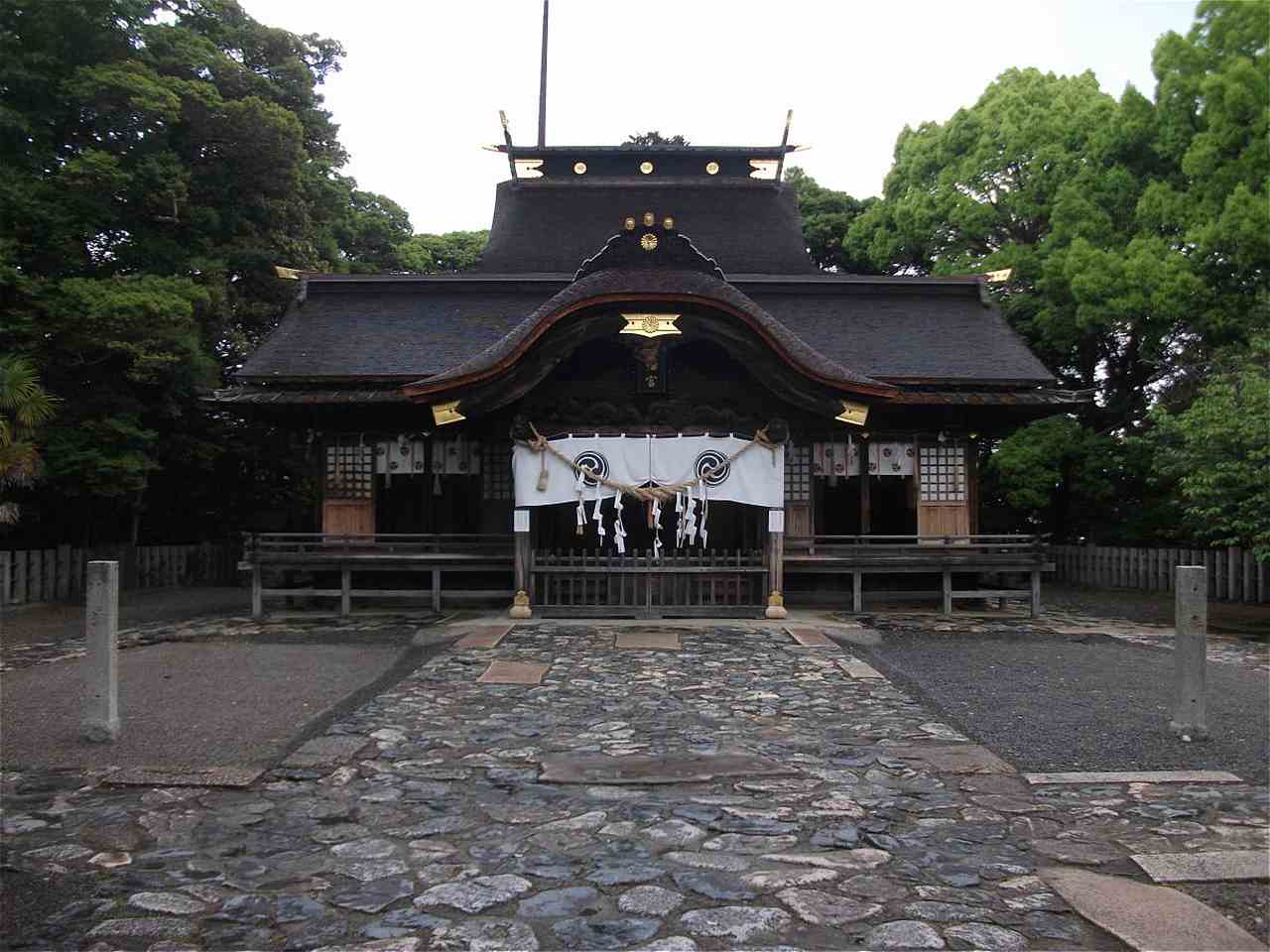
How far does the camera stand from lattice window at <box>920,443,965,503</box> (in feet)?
49.9

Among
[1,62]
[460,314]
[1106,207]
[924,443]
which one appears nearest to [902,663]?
[924,443]

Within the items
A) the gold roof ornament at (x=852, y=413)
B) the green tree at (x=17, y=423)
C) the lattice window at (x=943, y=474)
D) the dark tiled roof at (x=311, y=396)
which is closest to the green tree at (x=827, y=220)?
the lattice window at (x=943, y=474)

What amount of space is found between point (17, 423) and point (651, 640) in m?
10.7

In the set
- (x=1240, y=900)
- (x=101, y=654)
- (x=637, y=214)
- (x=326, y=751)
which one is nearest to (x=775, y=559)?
(x=326, y=751)

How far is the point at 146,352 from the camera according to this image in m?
17.2

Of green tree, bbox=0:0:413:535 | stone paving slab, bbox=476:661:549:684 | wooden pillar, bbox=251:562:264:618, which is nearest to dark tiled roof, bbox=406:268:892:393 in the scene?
wooden pillar, bbox=251:562:264:618

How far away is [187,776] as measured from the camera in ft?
18.6

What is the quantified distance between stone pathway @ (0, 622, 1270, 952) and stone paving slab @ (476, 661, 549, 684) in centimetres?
155

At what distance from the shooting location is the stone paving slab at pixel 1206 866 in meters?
4.22

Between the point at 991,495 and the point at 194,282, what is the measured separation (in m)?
21.3

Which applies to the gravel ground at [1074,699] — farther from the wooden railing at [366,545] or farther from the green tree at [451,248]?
the green tree at [451,248]

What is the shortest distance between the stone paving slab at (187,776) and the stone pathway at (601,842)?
A: 98 millimetres

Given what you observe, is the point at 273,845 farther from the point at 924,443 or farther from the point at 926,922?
the point at 924,443

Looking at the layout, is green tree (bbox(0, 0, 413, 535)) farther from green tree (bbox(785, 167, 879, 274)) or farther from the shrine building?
green tree (bbox(785, 167, 879, 274))
